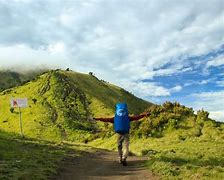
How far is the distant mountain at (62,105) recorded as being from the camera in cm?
6656

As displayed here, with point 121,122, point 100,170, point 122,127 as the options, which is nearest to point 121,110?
point 121,122

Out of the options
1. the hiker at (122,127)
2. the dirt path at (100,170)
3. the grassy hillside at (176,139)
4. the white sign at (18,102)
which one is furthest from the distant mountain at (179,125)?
the hiker at (122,127)

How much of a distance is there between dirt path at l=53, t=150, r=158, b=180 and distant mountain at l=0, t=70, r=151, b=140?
35.0 m

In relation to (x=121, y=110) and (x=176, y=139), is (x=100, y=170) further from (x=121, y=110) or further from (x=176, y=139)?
(x=176, y=139)

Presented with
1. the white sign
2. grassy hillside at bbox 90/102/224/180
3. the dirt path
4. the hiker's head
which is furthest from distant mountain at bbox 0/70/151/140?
the hiker's head

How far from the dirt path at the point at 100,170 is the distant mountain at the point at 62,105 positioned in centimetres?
3505

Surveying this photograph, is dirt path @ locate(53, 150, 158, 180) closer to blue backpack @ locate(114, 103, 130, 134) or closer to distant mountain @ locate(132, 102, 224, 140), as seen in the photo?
blue backpack @ locate(114, 103, 130, 134)

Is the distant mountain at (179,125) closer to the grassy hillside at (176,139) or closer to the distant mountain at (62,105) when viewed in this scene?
the grassy hillside at (176,139)

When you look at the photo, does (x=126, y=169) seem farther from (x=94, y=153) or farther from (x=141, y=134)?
(x=141, y=134)

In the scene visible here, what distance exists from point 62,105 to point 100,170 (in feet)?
208

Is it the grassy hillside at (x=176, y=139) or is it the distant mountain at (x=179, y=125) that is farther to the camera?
the distant mountain at (x=179, y=125)

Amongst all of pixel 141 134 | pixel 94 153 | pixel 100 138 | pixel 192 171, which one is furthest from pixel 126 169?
pixel 100 138

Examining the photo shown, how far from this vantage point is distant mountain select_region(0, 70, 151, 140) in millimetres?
66562

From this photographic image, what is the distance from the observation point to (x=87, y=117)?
258 feet
